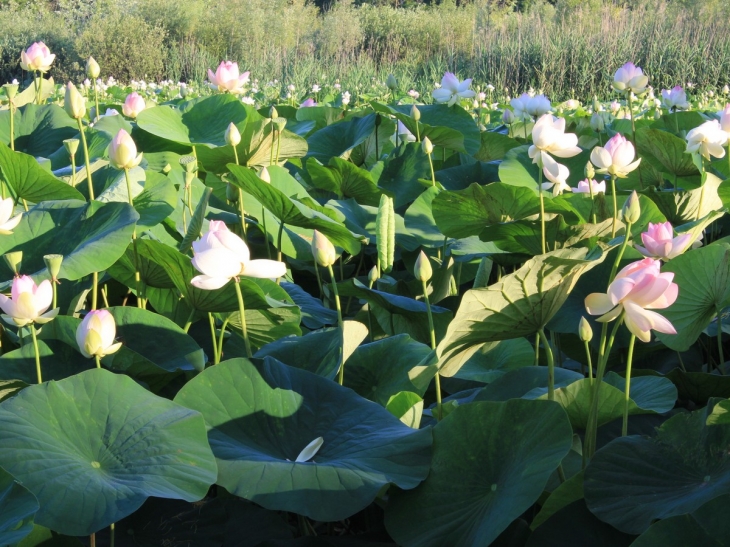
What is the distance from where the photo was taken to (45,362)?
1027 mm

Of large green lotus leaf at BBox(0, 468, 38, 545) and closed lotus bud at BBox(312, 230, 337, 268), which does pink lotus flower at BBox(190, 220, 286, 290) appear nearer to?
closed lotus bud at BBox(312, 230, 337, 268)

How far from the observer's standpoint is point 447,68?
9.73m

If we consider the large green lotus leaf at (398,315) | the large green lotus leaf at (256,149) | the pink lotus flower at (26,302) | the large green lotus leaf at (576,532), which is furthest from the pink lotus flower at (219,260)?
the large green lotus leaf at (256,149)

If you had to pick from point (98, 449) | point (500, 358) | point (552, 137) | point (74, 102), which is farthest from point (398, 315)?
point (74, 102)

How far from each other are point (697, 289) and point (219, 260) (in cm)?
67

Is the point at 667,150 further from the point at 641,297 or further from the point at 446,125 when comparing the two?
the point at 641,297

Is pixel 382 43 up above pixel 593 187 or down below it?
below

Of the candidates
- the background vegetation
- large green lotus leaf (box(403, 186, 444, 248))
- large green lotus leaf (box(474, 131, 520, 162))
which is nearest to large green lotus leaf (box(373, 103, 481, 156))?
large green lotus leaf (box(474, 131, 520, 162))

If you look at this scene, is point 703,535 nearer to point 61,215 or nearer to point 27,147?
point 61,215

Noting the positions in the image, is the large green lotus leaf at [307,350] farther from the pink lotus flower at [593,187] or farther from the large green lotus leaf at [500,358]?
the pink lotus flower at [593,187]

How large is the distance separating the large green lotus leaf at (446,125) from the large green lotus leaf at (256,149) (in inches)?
13.7

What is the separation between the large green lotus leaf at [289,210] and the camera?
4.22 ft

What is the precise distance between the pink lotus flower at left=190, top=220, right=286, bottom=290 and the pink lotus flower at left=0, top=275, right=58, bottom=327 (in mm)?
203

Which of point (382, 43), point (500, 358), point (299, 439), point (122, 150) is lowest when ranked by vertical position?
point (382, 43)
